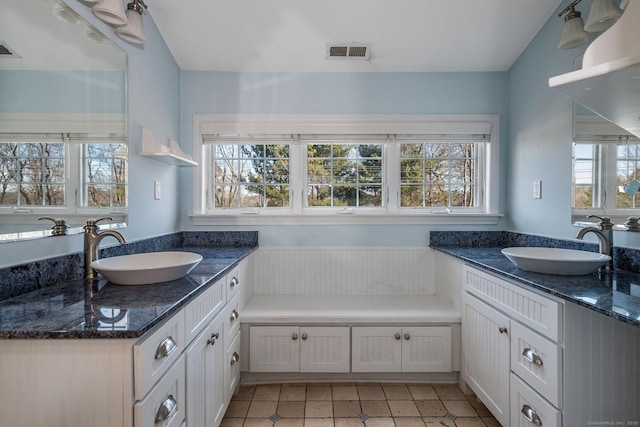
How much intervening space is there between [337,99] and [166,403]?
2192 mm

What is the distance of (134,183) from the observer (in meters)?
1.80

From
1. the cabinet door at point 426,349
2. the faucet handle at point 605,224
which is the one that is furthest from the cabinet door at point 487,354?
the faucet handle at point 605,224

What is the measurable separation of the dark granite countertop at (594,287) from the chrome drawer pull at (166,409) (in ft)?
4.64

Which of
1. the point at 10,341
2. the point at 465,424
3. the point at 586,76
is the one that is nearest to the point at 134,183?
the point at 10,341

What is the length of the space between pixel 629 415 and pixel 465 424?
2.49ft

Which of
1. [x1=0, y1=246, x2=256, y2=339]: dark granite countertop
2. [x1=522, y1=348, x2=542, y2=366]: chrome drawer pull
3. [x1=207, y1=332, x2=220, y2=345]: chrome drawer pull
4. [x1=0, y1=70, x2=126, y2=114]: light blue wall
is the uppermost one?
[x1=0, y1=70, x2=126, y2=114]: light blue wall

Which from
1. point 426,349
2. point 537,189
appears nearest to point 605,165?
point 537,189

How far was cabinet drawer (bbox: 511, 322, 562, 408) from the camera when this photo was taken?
119 centimetres

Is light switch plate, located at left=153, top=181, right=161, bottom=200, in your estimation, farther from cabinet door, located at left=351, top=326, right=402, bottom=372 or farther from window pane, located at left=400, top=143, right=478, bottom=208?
window pane, located at left=400, top=143, right=478, bottom=208

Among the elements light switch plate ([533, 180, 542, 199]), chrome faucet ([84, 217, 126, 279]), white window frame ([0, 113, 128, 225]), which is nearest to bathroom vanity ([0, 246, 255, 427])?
chrome faucet ([84, 217, 126, 279])

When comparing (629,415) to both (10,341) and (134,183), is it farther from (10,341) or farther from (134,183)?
(134,183)

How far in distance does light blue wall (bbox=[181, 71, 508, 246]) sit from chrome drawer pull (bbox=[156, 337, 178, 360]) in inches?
57.8

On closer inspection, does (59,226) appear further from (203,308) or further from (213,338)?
(213,338)

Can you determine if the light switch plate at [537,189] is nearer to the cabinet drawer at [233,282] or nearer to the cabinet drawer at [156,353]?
the cabinet drawer at [233,282]
